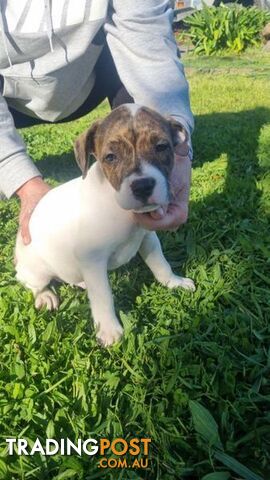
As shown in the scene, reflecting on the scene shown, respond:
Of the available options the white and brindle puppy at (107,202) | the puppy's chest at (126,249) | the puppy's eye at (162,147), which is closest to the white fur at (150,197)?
the white and brindle puppy at (107,202)

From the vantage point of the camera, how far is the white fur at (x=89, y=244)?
2182 mm

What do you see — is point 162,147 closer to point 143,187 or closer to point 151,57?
point 143,187

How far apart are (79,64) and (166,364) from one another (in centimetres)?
237

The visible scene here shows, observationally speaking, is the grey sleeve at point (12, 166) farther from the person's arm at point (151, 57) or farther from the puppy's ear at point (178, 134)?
the puppy's ear at point (178, 134)

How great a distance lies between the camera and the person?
271 cm

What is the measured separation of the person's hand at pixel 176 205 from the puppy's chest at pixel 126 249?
78 millimetres

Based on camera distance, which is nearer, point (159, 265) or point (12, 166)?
point (159, 265)

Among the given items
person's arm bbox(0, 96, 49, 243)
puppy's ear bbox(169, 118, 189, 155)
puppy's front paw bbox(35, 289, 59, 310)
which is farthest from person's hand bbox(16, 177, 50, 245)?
puppy's ear bbox(169, 118, 189, 155)

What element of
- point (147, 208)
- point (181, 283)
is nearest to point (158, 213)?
point (147, 208)

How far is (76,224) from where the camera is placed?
2.25m

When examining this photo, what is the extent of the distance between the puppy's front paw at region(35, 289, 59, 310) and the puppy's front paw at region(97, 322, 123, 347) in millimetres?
406

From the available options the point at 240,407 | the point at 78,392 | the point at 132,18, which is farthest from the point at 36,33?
the point at 240,407

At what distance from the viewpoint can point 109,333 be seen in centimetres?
226

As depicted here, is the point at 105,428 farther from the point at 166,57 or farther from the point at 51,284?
the point at 166,57
